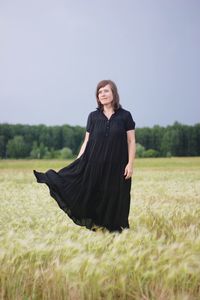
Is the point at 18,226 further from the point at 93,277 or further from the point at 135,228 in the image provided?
the point at 93,277

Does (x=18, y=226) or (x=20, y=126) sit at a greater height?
(x=20, y=126)

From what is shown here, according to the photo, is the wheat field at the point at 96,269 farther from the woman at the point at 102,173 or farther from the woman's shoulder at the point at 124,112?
the woman's shoulder at the point at 124,112

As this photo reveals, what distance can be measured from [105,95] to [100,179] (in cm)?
104

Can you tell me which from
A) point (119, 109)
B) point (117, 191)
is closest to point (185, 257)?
point (117, 191)

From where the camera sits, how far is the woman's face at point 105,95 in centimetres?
620

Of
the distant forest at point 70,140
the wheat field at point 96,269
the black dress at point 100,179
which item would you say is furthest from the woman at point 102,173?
the distant forest at point 70,140

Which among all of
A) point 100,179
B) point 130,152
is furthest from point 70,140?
point 130,152

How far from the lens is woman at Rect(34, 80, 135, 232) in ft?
20.5

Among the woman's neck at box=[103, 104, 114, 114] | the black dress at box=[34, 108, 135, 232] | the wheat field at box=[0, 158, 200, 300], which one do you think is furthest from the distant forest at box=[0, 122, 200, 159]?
→ the wheat field at box=[0, 158, 200, 300]

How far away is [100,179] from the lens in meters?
6.42

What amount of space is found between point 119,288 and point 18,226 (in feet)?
9.38

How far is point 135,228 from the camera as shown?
706 cm

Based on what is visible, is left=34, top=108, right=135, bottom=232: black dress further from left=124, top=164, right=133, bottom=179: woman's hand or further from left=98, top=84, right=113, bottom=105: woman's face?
left=98, top=84, right=113, bottom=105: woman's face

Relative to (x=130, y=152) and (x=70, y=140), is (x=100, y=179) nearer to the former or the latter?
(x=130, y=152)
